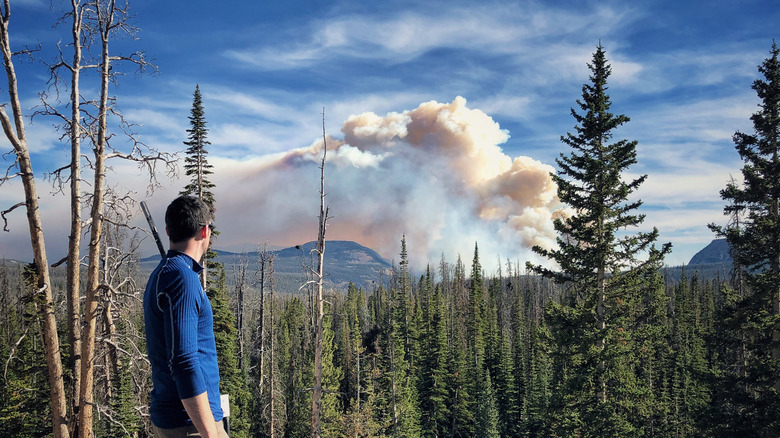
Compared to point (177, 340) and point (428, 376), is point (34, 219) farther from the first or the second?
point (428, 376)

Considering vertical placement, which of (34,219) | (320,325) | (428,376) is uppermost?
(34,219)

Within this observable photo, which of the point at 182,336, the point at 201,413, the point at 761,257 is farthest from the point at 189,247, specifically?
the point at 761,257

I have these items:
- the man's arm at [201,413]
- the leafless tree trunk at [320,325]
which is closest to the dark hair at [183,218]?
the man's arm at [201,413]

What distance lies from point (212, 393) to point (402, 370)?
37.3 m

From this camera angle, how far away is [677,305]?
207 ft

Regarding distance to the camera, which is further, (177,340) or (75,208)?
(75,208)

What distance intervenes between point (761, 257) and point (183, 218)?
64.6 ft

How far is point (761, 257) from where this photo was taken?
16266 mm

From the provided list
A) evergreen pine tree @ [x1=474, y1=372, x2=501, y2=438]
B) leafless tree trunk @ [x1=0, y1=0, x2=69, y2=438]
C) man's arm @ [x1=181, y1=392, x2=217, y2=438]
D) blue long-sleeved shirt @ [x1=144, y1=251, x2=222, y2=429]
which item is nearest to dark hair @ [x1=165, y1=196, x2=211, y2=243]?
blue long-sleeved shirt @ [x1=144, y1=251, x2=222, y2=429]

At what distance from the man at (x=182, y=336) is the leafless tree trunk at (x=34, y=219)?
212 inches

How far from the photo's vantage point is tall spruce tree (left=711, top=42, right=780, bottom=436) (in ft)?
51.6

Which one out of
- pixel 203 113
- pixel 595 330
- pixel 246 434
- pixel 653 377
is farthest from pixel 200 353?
pixel 653 377

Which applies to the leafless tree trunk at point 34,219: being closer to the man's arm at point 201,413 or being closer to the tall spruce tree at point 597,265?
the man's arm at point 201,413

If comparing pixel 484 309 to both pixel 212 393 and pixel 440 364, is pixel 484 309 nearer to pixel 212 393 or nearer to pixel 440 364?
pixel 440 364
